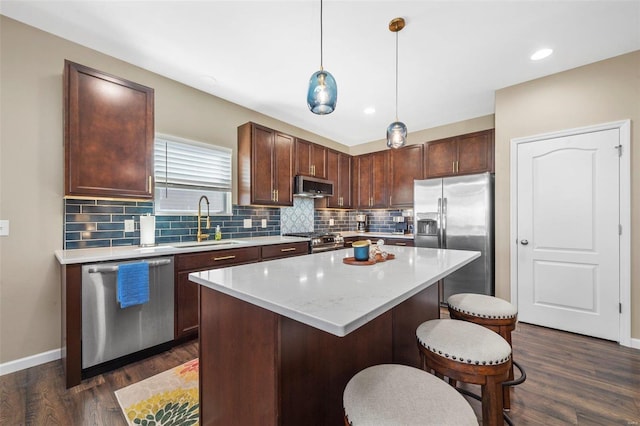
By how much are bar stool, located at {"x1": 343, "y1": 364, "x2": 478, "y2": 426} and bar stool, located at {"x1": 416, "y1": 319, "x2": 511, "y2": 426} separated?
243 millimetres

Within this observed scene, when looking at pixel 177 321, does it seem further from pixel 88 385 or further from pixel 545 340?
pixel 545 340

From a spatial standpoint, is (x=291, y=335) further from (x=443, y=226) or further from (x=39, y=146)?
(x=443, y=226)

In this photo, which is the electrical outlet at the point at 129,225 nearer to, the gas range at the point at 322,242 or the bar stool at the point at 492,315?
the gas range at the point at 322,242

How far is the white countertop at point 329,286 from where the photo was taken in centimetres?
79

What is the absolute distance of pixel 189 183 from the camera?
306 cm

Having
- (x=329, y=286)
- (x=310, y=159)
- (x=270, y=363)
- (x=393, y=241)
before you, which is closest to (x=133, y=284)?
(x=270, y=363)

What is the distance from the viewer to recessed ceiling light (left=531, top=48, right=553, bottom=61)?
2.41 metres

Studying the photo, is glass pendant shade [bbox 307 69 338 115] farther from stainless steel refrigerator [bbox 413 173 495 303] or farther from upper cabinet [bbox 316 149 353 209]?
upper cabinet [bbox 316 149 353 209]

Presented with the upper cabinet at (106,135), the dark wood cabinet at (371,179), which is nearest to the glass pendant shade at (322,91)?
the upper cabinet at (106,135)

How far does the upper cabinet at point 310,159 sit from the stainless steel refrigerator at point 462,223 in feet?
5.15

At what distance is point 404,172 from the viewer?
4.54 m

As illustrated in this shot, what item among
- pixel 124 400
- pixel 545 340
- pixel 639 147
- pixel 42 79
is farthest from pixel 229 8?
pixel 545 340

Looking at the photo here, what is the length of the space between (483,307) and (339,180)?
350 cm

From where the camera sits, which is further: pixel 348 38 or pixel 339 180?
pixel 339 180
